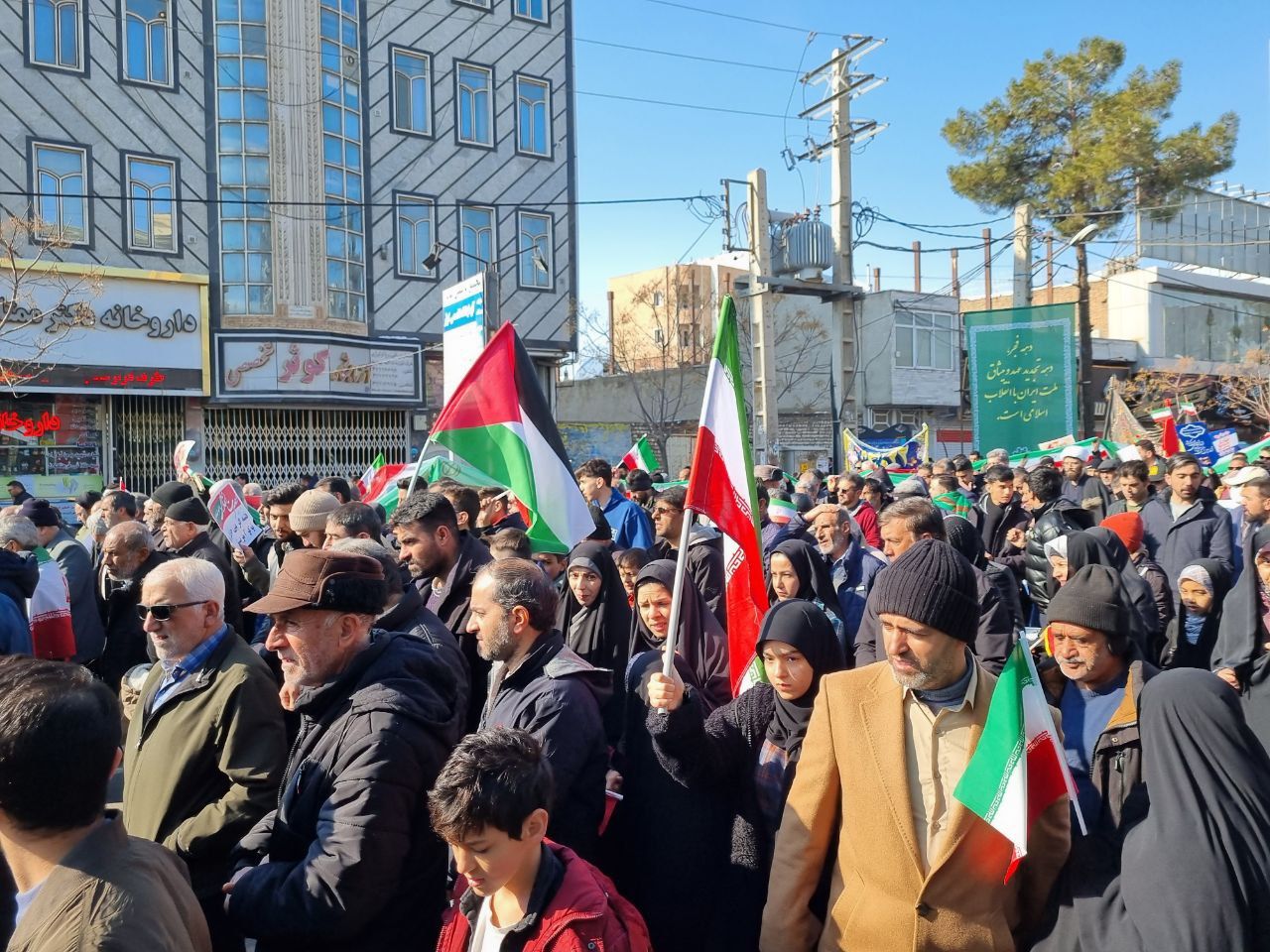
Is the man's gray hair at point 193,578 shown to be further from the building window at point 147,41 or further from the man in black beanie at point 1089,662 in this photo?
the building window at point 147,41

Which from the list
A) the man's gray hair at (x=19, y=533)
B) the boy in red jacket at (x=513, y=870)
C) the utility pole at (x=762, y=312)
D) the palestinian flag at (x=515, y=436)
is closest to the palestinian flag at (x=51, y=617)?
the man's gray hair at (x=19, y=533)

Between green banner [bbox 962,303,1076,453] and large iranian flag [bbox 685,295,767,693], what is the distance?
20.1 meters

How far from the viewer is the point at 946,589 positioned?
265cm

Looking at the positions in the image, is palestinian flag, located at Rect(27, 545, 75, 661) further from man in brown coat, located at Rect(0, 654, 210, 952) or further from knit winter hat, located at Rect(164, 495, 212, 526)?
man in brown coat, located at Rect(0, 654, 210, 952)

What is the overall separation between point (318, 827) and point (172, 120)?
70.7ft

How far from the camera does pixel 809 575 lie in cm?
542

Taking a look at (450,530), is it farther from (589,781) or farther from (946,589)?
(946,589)

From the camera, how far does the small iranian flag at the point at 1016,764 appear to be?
7.78 ft

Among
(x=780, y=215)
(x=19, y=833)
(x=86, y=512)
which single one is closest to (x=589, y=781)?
(x=19, y=833)

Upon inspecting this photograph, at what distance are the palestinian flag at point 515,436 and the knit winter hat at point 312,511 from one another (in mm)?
883

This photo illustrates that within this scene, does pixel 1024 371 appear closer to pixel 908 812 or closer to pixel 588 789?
pixel 588 789

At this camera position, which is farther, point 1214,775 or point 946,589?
point 946,589

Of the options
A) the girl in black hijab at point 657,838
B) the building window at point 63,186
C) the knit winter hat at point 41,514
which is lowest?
the girl in black hijab at point 657,838

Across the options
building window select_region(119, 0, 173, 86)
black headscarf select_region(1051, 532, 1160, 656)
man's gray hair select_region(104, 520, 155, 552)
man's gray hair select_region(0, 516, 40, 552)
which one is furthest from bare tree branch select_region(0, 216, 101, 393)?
black headscarf select_region(1051, 532, 1160, 656)
